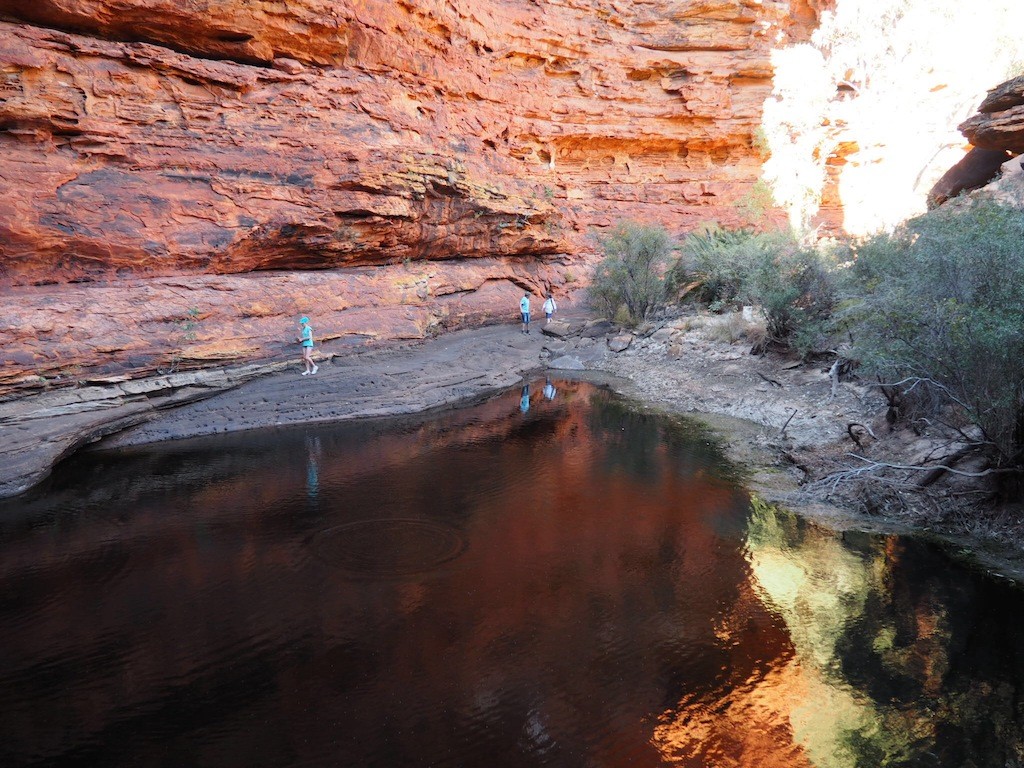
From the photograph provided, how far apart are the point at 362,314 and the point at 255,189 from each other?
13.3ft

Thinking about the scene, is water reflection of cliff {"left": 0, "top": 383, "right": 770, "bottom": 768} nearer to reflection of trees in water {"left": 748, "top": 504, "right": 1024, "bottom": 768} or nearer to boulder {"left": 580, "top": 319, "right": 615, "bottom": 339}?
reflection of trees in water {"left": 748, "top": 504, "right": 1024, "bottom": 768}

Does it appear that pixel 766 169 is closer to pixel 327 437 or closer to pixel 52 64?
pixel 327 437

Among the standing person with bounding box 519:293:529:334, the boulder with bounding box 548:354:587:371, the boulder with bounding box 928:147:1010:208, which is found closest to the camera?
the boulder with bounding box 928:147:1010:208

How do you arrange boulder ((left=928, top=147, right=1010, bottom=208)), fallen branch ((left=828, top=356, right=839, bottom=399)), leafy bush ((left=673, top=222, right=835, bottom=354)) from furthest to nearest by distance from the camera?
boulder ((left=928, top=147, right=1010, bottom=208))
leafy bush ((left=673, top=222, right=835, bottom=354))
fallen branch ((left=828, top=356, right=839, bottom=399))

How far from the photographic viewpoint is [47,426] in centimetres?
1155

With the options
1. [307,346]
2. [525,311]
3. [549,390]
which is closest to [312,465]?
[307,346]

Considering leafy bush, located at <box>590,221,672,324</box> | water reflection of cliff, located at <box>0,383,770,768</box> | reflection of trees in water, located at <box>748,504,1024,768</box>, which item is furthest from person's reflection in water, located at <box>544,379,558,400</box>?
reflection of trees in water, located at <box>748,504,1024,768</box>

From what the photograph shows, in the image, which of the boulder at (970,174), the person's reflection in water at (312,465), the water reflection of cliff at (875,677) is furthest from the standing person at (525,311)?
the water reflection of cliff at (875,677)

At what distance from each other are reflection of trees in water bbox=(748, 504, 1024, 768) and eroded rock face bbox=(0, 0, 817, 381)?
12.6m

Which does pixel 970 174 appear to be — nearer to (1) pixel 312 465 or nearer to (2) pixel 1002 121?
(2) pixel 1002 121

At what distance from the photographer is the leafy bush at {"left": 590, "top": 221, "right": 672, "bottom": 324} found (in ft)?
74.7

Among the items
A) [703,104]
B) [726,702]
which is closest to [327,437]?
[726,702]

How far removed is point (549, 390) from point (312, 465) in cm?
822

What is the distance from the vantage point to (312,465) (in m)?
11.8
